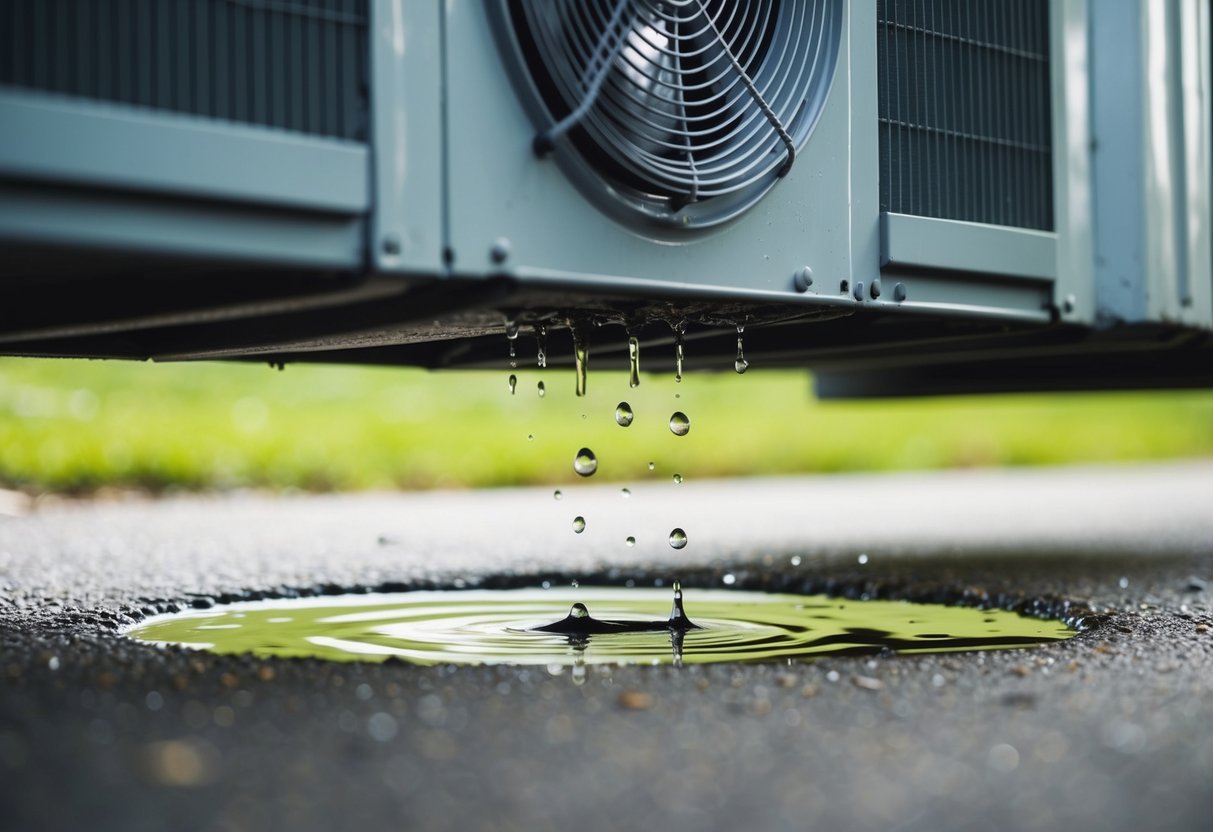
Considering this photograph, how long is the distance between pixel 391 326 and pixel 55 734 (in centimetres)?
108

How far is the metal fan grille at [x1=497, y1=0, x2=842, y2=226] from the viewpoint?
2408 mm

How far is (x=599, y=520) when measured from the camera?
624 cm

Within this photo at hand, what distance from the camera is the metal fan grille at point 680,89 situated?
7.90 ft

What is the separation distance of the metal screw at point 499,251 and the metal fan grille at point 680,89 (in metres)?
0.19

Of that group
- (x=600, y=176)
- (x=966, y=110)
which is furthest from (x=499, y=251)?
(x=966, y=110)

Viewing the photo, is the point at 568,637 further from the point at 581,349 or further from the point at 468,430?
the point at 468,430

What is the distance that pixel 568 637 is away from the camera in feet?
9.57

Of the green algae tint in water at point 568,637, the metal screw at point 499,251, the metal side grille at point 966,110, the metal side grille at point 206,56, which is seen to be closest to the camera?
the metal side grille at point 206,56

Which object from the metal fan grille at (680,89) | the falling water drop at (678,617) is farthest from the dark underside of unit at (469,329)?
the falling water drop at (678,617)

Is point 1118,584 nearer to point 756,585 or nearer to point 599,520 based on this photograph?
point 756,585

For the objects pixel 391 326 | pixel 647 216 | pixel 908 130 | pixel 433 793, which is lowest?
pixel 433 793

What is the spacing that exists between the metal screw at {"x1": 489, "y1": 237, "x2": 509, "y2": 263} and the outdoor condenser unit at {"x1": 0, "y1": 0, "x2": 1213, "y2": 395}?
0.01 metres

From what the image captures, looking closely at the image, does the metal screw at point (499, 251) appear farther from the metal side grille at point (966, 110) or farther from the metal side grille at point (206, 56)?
the metal side grille at point (966, 110)

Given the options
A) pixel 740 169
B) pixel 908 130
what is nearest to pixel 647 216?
pixel 740 169
